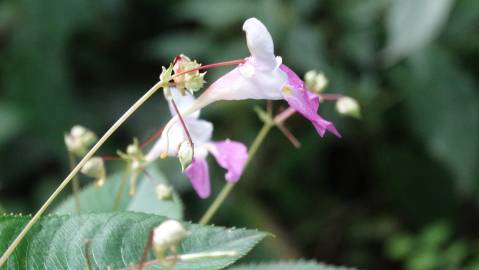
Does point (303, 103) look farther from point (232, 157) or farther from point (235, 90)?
point (232, 157)

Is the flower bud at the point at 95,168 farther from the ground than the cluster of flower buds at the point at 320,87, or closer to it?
closer to it

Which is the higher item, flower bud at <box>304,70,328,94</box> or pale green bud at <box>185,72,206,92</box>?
flower bud at <box>304,70,328,94</box>

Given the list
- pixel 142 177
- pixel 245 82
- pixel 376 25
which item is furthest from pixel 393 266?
pixel 245 82

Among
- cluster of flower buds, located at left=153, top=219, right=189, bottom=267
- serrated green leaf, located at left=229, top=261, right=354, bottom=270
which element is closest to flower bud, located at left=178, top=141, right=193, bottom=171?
cluster of flower buds, located at left=153, top=219, right=189, bottom=267

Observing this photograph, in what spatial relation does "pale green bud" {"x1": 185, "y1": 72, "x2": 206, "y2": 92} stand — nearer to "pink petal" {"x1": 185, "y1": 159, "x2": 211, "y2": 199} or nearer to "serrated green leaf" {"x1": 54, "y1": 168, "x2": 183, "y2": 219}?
"pink petal" {"x1": 185, "y1": 159, "x2": 211, "y2": 199}

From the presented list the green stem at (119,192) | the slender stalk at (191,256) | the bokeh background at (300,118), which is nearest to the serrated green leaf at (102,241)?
the slender stalk at (191,256)

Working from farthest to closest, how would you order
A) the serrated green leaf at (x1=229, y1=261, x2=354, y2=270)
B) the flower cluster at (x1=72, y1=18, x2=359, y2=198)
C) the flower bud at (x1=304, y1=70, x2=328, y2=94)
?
the flower bud at (x1=304, y1=70, x2=328, y2=94)
the serrated green leaf at (x1=229, y1=261, x2=354, y2=270)
the flower cluster at (x1=72, y1=18, x2=359, y2=198)

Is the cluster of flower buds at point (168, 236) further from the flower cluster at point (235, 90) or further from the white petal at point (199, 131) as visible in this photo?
the white petal at point (199, 131)
